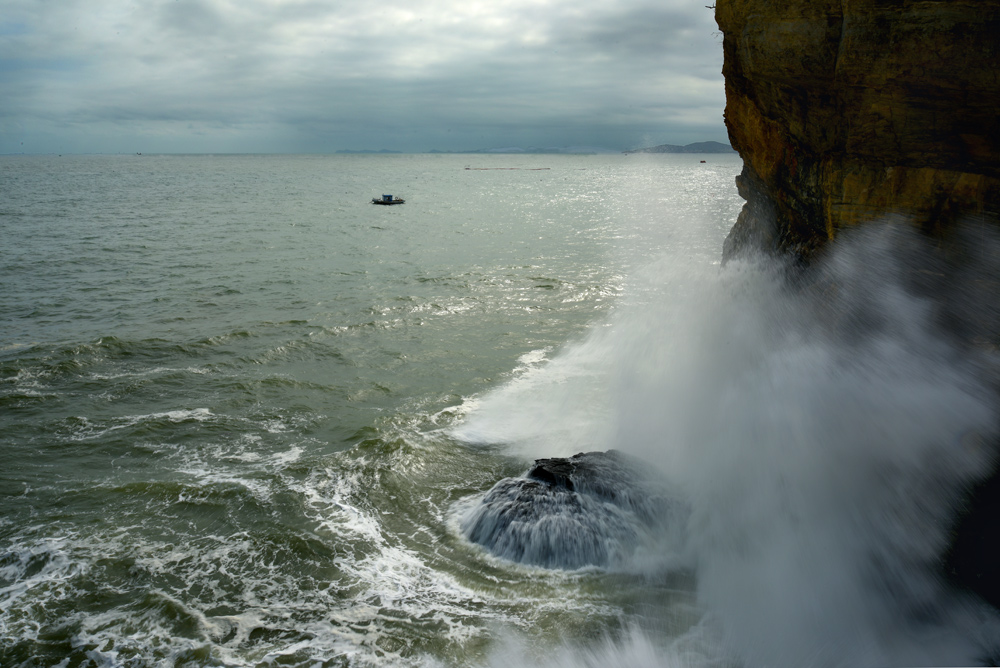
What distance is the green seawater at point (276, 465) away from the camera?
6.27 m

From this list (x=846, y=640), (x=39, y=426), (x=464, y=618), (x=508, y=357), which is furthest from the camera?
(x=508, y=357)

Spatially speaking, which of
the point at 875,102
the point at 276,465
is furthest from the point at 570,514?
the point at 875,102

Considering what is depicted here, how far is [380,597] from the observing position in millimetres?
6727

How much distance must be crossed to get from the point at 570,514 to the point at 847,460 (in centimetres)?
312

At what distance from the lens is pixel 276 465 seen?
31.2ft

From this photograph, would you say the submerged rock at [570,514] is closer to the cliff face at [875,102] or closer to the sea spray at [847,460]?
the sea spray at [847,460]

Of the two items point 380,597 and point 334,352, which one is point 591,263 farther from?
point 380,597

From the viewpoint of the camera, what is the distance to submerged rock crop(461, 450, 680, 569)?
23.7 ft

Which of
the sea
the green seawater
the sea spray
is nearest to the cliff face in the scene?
the sea spray

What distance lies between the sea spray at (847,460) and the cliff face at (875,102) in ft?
1.48

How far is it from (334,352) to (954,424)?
38.7ft

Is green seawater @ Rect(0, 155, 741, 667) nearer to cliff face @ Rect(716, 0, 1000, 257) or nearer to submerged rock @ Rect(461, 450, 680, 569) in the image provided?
submerged rock @ Rect(461, 450, 680, 569)

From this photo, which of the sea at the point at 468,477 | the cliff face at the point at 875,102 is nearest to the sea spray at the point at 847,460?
the sea at the point at 468,477

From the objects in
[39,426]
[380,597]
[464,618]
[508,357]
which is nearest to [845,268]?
[464,618]
